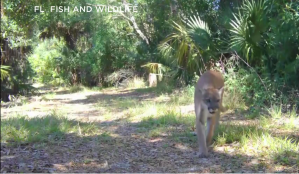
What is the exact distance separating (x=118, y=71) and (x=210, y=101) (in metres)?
16.8

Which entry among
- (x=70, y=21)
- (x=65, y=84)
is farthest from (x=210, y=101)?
(x=65, y=84)

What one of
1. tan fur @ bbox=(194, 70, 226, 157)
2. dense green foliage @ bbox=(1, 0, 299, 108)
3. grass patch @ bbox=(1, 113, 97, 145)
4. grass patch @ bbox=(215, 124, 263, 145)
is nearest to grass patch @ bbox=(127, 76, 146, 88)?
dense green foliage @ bbox=(1, 0, 299, 108)

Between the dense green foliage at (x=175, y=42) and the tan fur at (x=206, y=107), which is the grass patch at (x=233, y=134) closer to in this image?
the tan fur at (x=206, y=107)

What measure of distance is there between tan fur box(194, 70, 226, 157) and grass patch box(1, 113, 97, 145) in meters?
2.24

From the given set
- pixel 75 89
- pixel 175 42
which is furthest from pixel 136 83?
pixel 175 42

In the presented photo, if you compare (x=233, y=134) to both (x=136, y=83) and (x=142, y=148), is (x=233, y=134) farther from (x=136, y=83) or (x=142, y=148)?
(x=136, y=83)

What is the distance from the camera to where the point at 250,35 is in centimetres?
904

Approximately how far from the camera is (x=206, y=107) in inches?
215

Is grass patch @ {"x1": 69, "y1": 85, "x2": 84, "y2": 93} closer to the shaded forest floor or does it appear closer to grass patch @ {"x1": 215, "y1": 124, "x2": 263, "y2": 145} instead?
the shaded forest floor

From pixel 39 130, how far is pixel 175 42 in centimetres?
734

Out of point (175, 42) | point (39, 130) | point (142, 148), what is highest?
point (175, 42)

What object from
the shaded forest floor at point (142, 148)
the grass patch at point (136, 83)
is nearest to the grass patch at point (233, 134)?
the shaded forest floor at point (142, 148)

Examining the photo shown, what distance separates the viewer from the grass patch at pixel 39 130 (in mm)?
5154

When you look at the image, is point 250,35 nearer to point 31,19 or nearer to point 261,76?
point 261,76
